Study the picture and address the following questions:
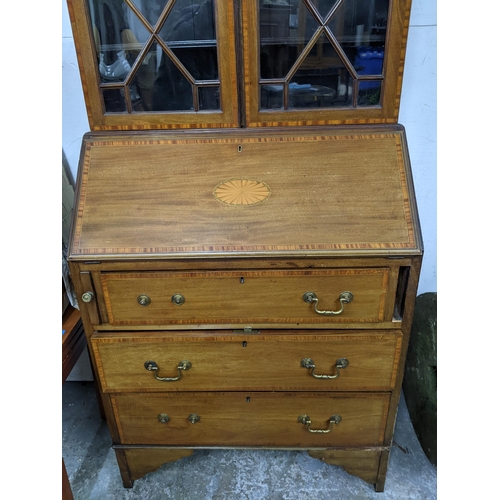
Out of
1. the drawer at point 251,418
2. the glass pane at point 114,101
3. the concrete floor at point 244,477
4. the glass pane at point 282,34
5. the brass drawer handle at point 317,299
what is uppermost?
the glass pane at point 282,34

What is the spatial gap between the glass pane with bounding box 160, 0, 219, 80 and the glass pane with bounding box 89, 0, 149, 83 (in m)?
0.08

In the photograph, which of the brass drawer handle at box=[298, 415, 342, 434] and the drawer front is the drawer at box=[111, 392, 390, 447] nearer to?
the brass drawer handle at box=[298, 415, 342, 434]

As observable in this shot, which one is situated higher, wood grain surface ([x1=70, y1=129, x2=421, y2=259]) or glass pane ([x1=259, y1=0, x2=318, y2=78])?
glass pane ([x1=259, y1=0, x2=318, y2=78])

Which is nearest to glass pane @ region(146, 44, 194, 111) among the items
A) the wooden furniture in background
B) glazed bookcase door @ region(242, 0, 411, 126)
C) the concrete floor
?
glazed bookcase door @ region(242, 0, 411, 126)

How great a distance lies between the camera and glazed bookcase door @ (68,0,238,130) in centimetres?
122

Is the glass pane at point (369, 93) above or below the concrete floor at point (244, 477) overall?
above

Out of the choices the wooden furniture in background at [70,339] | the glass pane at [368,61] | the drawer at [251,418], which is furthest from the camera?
the wooden furniture in background at [70,339]

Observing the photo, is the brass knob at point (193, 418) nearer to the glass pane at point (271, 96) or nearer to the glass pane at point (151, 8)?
the glass pane at point (271, 96)

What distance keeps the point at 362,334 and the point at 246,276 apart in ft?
1.26

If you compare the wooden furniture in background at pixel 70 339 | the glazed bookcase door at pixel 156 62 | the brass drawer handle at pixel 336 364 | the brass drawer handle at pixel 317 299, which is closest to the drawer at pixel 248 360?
the brass drawer handle at pixel 336 364

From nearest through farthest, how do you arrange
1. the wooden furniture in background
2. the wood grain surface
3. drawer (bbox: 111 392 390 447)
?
the wood grain surface, drawer (bbox: 111 392 390 447), the wooden furniture in background

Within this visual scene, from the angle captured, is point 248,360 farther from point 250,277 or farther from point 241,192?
point 241,192

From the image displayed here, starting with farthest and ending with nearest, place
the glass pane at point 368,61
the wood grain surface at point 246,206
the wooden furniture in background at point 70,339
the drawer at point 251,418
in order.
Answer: the wooden furniture in background at point 70,339
the drawer at point 251,418
the glass pane at point 368,61
the wood grain surface at point 246,206

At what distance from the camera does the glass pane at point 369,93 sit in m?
1.30
